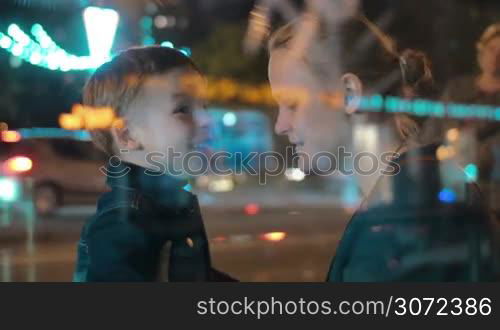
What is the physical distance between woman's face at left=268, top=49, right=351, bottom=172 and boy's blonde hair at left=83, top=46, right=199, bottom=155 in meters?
0.29

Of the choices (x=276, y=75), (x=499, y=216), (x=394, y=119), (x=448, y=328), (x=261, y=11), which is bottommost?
(x=448, y=328)

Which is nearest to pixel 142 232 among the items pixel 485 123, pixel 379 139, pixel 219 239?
pixel 219 239

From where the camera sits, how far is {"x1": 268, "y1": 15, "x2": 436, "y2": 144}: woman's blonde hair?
229 cm

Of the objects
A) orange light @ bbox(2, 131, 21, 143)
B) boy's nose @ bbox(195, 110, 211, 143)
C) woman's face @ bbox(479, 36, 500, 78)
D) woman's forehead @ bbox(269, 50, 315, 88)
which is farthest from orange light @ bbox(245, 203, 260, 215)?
woman's face @ bbox(479, 36, 500, 78)

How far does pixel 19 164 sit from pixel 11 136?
131 millimetres

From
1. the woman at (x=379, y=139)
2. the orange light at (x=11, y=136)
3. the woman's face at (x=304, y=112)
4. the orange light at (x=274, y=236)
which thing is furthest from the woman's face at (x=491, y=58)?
the orange light at (x=11, y=136)

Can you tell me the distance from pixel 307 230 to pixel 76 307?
2.81 ft

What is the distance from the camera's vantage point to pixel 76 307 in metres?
2.29

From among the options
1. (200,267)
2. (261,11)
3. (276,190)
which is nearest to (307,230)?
(276,190)

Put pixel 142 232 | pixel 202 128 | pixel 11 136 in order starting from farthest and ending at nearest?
pixel 11 136 → pixel 202 128 → pixel 142 232

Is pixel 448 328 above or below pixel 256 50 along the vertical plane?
below

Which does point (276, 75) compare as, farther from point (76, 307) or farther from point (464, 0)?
point (76, 307)

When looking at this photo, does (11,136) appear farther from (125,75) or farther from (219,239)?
(219,239)

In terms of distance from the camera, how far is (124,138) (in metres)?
2.29
